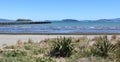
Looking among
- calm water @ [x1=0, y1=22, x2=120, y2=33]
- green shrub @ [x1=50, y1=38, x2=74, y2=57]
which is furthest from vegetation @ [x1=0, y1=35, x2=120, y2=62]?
calm water @ [x1=0, y1=22, x2=120, y2=33]

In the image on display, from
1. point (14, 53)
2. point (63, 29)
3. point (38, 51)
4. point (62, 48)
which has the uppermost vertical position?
point (62, 48)

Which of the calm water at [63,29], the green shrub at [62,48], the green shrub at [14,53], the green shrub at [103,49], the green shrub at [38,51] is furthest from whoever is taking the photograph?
the calm water at [63,29]

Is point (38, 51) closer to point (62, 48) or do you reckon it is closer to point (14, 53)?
point (62, 48)

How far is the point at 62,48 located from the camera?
16328 millimetres

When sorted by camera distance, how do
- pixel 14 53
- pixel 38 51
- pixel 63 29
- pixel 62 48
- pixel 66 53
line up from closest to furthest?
pixel 14 53, pixel 66 53, pixel 62 48, pixel 38 51, pixel 63 29

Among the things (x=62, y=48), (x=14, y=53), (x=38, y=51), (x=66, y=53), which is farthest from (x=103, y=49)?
(x=14, y=53)

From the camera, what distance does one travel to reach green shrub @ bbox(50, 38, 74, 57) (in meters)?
16.2

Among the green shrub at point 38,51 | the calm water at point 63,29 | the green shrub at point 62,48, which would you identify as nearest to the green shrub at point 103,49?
the green shrub at point 62,48

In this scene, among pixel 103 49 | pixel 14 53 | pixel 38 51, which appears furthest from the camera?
pixel 38 51

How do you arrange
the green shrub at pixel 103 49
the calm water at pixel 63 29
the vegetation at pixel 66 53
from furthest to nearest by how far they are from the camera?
the calm water at pixel 63 29 < the green shrub at pixel 103 49 < the vegetation at pixel 66 53

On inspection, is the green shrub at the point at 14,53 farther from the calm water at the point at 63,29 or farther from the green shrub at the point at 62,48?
the calm water at the point at 63,29

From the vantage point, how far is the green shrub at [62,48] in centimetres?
1620

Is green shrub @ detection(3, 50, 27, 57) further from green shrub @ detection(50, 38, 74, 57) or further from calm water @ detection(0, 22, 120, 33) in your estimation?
calm water @ detection(0, 22, 120, 33)

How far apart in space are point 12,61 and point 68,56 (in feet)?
11.3
